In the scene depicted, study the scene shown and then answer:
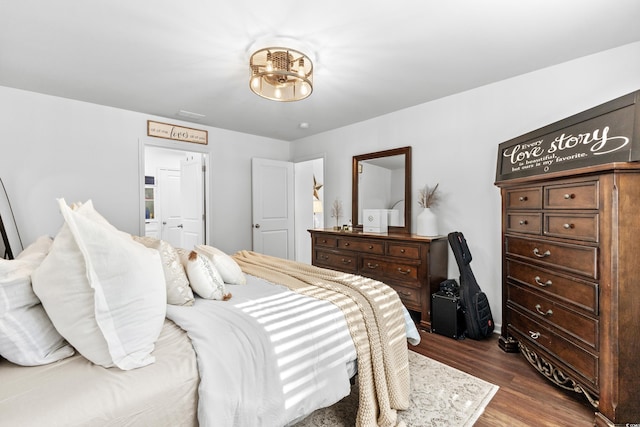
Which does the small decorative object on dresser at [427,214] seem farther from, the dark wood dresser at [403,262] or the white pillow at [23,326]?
the white pillow at [23,326]

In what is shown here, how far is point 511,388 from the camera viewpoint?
6.66 ft

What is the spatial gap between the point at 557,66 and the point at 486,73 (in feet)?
1.77

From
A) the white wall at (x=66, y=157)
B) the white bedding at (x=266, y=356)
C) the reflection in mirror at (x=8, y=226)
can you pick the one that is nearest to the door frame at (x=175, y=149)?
the white wall at (x=66, y=157)

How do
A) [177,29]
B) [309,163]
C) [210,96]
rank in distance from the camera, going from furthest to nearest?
[309,163] < [210,96] < [177,29]

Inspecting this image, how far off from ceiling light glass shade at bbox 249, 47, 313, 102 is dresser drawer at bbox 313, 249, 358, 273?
6.47ft

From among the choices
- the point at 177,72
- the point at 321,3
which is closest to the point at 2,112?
the point at 177,72

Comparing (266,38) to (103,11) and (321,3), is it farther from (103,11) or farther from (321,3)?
(103,11)

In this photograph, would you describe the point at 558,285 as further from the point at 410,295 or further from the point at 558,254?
the point at 410,295

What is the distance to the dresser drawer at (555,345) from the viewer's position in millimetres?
1702

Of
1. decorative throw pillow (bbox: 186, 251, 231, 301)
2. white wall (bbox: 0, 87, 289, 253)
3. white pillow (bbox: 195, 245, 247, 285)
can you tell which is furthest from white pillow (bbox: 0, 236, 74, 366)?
white wall (bbox: 0, 87, 289, 253)

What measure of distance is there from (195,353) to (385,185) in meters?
3.15

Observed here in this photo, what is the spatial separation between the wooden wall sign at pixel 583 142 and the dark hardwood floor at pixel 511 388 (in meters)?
1.44

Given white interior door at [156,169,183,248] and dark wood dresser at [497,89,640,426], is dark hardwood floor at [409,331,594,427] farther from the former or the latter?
white interior door at [156,169,183,248]

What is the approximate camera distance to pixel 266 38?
7.05ft
